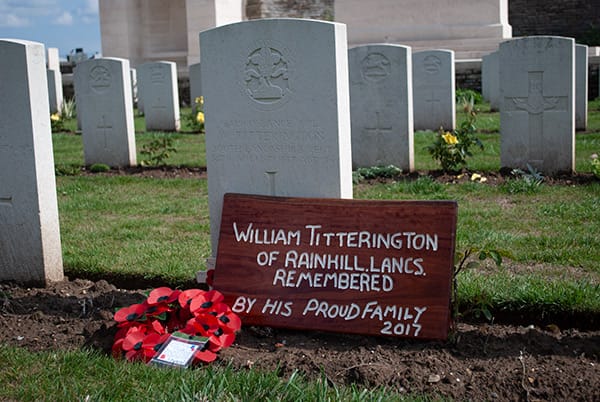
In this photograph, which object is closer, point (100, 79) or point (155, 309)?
point (155, 309)

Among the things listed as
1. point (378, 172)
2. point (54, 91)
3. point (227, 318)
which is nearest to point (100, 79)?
point (378, 172)

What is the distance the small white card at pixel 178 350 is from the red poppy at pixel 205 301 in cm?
17

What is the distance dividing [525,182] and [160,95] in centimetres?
829

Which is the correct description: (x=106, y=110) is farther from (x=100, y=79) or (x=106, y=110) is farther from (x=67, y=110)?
(x=67, y=110)

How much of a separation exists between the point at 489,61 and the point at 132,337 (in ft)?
44.9

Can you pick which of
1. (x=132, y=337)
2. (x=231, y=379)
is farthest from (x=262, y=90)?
(x=231, y=379)

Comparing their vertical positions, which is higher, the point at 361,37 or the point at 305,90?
the point at 361,37

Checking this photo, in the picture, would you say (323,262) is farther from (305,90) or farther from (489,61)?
(489,61)

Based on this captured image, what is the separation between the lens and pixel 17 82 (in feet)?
15.1

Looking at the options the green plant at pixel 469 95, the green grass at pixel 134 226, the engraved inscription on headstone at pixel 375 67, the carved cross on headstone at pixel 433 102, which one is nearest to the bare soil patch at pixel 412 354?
the green grass at pixel 134 226

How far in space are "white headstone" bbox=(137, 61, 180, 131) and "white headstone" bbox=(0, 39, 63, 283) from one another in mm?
8879

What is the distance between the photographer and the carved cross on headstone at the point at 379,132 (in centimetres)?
850

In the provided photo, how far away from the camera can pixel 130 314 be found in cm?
363

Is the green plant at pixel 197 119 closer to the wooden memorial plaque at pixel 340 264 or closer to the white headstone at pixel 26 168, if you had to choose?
the white headstone at pixel 26 168
